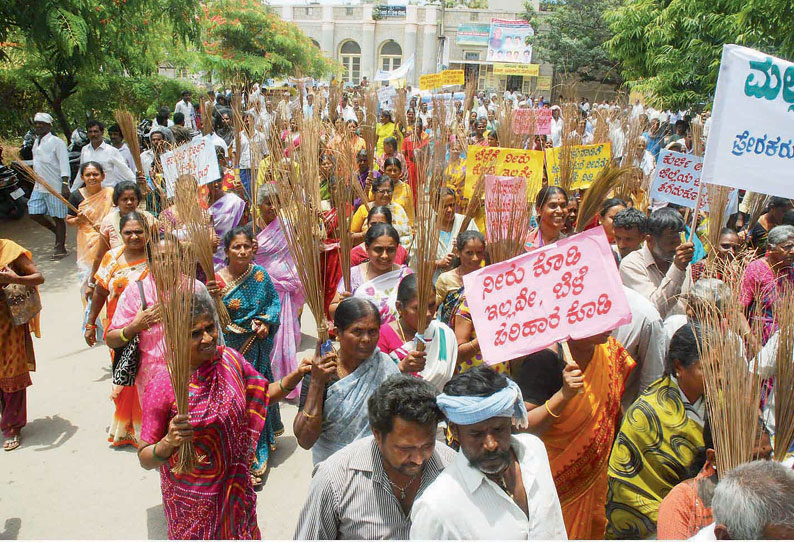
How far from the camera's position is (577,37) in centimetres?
3347

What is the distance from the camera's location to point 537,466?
185 cm

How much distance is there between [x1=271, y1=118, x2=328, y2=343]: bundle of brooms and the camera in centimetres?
262

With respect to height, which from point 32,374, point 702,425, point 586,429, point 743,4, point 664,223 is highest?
point 743,4

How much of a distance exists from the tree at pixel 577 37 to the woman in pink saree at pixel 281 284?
29.1 meters

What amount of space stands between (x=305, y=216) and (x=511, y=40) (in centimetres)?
3607

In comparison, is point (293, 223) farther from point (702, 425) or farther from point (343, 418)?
point (702, 425)

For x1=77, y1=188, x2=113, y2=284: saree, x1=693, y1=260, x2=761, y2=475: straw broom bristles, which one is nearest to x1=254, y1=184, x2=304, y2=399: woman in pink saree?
x1=77, y1=188, x2=113, y2=284: saree

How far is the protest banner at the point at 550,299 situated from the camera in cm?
230

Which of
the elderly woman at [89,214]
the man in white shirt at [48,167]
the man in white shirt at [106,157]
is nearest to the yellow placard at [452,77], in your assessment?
the man in white shirt at [106,157]

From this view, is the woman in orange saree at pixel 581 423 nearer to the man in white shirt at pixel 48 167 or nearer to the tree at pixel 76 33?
the man in white shirt at pixel 48 167

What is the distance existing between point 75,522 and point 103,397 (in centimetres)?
152

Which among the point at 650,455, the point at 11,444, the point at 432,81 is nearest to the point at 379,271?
the point at 650,455

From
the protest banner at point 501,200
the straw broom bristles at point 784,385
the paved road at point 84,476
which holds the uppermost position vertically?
the protest banner at point 501,200

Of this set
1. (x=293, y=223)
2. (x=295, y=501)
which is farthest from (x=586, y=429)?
(x=295, y=501)
